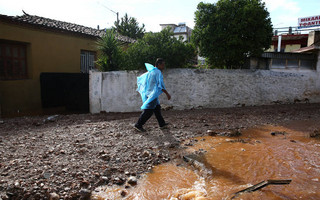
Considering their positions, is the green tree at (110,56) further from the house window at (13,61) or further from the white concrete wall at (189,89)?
the house window at (13,61)

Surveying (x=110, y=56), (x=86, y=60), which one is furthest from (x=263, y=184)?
(x=86, y=60)

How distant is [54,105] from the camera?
982 centimetres

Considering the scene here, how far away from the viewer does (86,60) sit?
13.4 m

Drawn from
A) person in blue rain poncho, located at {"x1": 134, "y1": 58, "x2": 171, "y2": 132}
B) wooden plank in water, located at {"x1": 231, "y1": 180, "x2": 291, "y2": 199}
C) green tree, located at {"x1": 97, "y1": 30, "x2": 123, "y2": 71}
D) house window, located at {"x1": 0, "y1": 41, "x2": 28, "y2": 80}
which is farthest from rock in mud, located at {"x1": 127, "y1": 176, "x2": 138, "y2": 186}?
house window, located at {"x1": 0, "y1": 41, "x2": 28, "y2": 80}

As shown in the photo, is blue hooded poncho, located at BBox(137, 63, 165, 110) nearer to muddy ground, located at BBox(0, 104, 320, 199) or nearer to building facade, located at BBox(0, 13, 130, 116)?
muddy ground, located at BBox(0, 104, 320, 199)

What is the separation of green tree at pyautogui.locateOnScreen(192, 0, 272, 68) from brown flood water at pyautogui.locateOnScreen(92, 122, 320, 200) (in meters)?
4.67

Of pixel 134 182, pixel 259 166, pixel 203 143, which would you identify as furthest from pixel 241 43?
pixel 134 182

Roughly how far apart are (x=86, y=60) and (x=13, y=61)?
3.93 meters

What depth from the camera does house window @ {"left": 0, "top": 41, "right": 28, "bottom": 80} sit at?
9945 mm

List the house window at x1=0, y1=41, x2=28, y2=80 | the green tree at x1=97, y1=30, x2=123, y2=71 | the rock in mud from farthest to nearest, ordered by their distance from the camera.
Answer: the house window at x1=0, y1=41, x2=28, y2=80 → the green tree at x1=97, y1=30, x2=123, y2=71 → the rock in mud

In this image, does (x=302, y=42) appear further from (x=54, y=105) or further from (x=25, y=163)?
(x=25, y=163)

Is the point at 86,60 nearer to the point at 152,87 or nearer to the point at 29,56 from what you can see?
the point at 29,56

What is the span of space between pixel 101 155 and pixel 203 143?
1900mm

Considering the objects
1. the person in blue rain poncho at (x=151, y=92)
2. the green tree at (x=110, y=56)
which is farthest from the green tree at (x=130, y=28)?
the person in blue rain poncho at (x=151, y=92)
